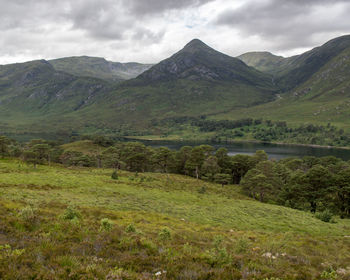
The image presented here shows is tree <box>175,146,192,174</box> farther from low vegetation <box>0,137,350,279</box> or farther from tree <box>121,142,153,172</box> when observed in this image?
low vegetation <box>0,137,350,279</box>

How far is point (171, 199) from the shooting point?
43.9 meters

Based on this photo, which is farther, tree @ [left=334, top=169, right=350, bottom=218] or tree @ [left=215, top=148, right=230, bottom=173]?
tree @ [left=215, top=148, right=230, bottom=173]

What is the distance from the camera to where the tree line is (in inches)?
2251

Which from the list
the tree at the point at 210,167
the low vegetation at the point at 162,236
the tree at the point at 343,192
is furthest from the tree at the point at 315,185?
the tree at the point at 210,167

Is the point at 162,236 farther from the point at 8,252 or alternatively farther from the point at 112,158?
the point at 112,158

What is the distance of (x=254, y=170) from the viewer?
2896 inches


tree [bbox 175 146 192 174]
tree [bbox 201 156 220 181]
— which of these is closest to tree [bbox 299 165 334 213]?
tree [bbox 201 156 220 181]

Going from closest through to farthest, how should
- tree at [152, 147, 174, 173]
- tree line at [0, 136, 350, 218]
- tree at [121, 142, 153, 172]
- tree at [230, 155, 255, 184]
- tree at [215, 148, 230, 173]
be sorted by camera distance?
tree line at [0, 136, 350, 218]
tree at [152, 147, 174, 173]
tree at [121, 142, 153, 172]
tree at [230, 155, 255, 184]
tree at [215, 148, 230, 173]

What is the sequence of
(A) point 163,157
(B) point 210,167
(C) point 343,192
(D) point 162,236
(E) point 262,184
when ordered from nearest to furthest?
(D) point 162,236
(C) point 343,192
(E) point 262,184
(A) point 163,157
(B) point 210,167

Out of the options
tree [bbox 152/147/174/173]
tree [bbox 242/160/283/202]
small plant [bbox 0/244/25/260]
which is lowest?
tree [bbox 242/160/283/202]

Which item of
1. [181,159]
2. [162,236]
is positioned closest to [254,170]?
[181,159]

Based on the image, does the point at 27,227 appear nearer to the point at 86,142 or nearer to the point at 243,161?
the point at 243,161

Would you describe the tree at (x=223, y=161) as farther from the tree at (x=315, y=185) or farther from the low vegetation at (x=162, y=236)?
the tree at (x=315, y=185)

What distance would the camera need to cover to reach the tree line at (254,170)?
57.2 m
